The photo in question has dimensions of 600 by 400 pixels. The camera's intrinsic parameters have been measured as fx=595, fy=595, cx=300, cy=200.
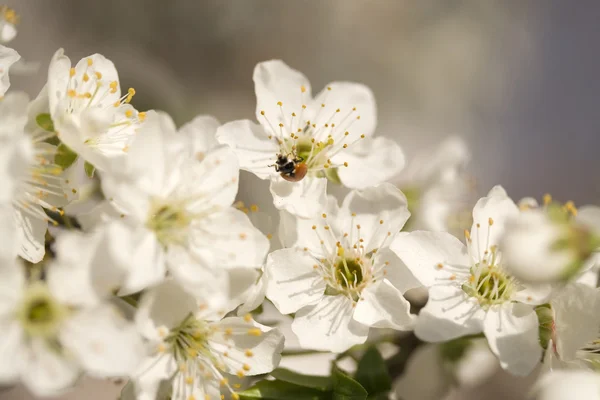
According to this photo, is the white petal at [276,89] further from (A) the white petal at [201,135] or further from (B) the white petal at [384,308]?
(B) the white petal at [384,308]

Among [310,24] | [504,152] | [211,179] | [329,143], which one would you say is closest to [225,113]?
[310,24]

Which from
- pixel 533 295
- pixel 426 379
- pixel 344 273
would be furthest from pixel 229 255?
pixel 426 379

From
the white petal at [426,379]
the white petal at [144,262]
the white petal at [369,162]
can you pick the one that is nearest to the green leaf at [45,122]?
the white petal at [144,262]

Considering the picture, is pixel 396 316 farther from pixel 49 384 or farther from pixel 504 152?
pixel 504 152

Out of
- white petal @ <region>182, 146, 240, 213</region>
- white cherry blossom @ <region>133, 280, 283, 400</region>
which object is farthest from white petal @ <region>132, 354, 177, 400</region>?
white petal @ <region>182, 146, 240, 213</region>

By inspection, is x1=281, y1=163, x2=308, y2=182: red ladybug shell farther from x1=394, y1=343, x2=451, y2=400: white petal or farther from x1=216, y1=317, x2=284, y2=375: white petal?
x1=394, y1=343, x2=451, y2=400: white petal

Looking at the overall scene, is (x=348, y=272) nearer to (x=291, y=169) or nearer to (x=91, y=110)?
(x=291, y=169)
